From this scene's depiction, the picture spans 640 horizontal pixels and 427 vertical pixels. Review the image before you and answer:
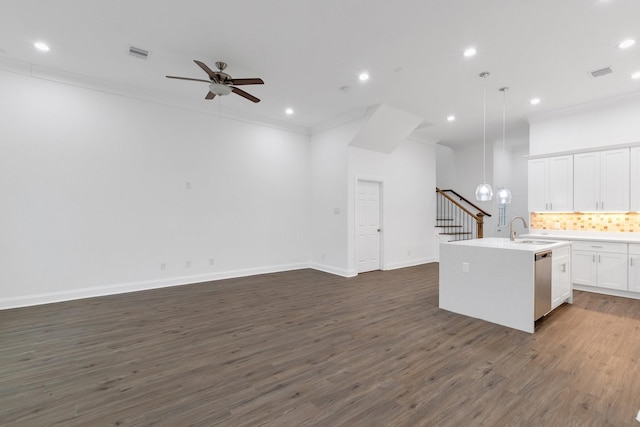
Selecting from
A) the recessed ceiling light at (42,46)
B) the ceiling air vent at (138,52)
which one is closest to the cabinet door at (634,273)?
the ceiling air vent at (138,52)

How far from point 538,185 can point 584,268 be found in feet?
5.79

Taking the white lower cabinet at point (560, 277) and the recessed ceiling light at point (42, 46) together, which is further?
the white lower cabinet at point (560, 277)

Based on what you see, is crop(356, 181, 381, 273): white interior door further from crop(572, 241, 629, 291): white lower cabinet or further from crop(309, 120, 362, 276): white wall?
crop(572, 241, 629, 291): white lower cabinet

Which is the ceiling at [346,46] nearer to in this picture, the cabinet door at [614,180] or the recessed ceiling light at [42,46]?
the recessed ceiling light at [42,46]

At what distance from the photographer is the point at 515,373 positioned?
98.2 inches

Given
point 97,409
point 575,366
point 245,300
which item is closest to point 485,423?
point 575,366

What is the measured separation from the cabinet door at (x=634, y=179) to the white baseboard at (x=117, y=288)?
679cm

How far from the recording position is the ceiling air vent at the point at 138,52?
150 inches

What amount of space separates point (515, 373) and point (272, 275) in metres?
4.76

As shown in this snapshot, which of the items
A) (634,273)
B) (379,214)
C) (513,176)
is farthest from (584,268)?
(513,176)

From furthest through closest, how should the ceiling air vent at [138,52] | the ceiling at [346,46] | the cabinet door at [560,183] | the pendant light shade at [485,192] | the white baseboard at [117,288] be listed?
1. the cabinet door at [560,183]
2. the white baseboard at [117,288]
3. the pendant light shade at [485,192]
4. the ceiling air vent at [138,52]
5. the ceiling at [346,46]

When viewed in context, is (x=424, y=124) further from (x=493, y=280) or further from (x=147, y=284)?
(x=147, y=284)

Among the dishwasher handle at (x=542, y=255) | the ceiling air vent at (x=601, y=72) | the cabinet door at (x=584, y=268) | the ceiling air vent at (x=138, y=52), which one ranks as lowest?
the cabinet door at (x=584, y=268)

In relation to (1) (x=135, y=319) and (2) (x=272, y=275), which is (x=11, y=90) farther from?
(2) (x=272, y=275)
